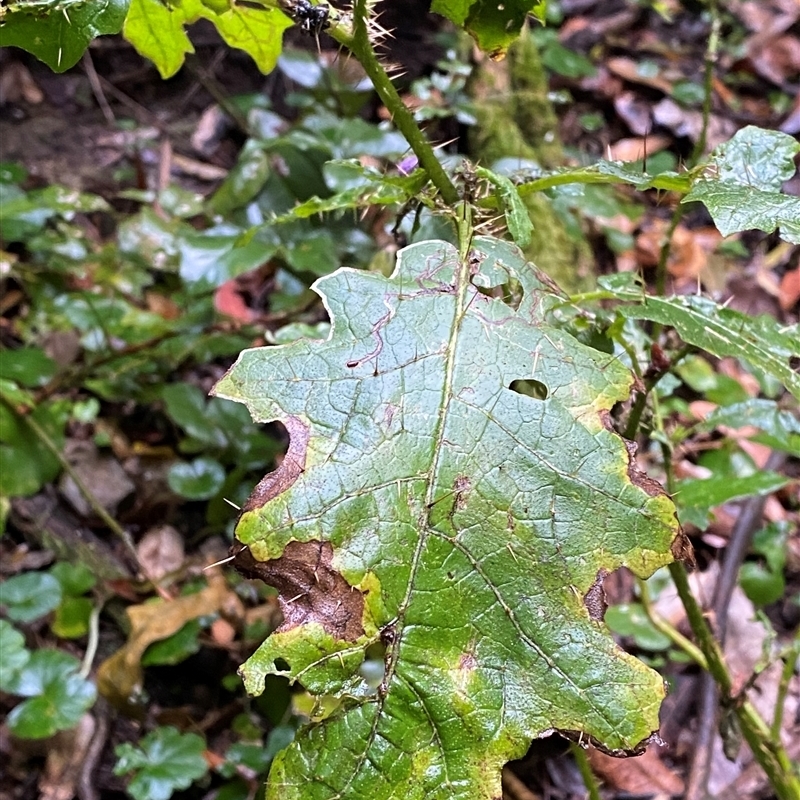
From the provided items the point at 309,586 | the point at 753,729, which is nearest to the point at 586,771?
the point at 753,729

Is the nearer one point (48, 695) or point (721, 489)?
point (721, 489)

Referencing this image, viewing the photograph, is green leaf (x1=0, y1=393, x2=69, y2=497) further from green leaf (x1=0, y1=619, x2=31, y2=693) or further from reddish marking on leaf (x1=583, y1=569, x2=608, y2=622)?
reddish marking on leaf (x1=583, y1=569, x2=608, y2=622)

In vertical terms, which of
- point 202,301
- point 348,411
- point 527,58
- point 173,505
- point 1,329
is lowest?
point 173,505

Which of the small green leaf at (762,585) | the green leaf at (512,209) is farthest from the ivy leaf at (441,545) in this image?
the small green leaf at (762,585)

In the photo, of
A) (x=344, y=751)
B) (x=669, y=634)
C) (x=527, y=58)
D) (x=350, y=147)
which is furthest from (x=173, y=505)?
(x=527, y=58)

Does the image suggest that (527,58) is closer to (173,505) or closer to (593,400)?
(173,505)

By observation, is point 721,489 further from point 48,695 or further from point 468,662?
point 48,695
